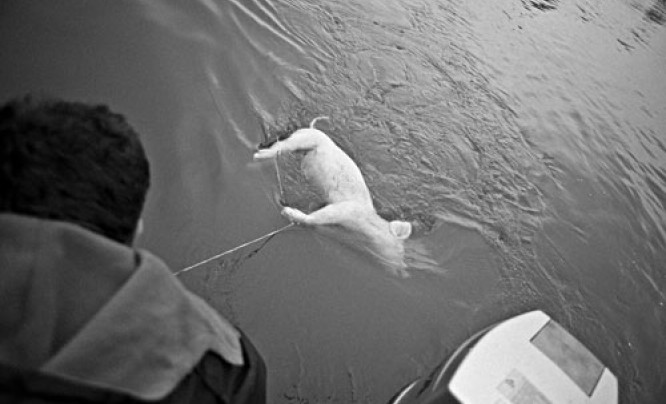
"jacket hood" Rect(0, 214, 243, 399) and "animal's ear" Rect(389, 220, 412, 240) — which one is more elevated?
"jacket hood" Rect(0, 214, 243, 399)

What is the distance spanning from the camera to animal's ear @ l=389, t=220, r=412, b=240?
5.11 m

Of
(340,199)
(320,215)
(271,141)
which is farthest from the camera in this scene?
(271,141)

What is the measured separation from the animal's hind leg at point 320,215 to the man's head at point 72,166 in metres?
3.25

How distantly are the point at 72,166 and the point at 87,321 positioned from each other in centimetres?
45

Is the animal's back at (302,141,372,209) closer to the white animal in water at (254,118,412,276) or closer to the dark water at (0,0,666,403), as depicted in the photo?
the white animal in water at (254,118,412,276)

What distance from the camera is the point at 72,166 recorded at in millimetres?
1271

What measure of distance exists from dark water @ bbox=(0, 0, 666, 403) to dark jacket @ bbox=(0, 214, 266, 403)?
255cm

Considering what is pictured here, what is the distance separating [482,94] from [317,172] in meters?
5.81

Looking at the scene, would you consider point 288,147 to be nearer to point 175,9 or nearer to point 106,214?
point 175,9

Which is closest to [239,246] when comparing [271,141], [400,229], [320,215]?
[320,215]

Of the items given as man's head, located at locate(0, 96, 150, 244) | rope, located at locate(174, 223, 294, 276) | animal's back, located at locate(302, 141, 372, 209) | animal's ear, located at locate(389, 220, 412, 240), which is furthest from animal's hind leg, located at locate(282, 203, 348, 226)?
man's head, located at locate(0, 96, 150, 244)

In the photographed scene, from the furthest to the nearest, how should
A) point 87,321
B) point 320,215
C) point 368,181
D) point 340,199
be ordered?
1. point 368,181
2. point 340,199
3. point 320,215
4. point 87,321

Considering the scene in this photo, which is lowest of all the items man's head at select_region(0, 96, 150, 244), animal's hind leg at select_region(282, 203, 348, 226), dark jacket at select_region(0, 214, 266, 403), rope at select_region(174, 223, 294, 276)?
rope at select_region(174, 223, 294, 276)

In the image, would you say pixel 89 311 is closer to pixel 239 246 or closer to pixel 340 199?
pixel 239 246
